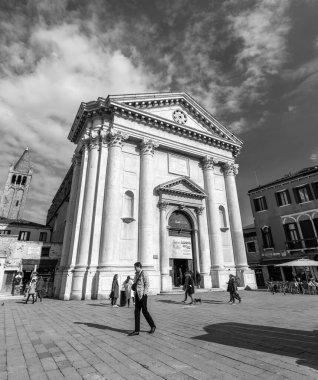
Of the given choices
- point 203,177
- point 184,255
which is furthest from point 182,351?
point 203,177

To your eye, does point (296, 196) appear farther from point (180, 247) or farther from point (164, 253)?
point (164, 253)

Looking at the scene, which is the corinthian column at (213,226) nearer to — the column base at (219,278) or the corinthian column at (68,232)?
the column base at (219,278)

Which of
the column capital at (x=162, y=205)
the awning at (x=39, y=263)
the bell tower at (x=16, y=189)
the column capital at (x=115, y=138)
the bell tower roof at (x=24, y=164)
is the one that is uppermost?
the bell tower roof at (x=24, y=164)

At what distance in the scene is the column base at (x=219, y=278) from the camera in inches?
779

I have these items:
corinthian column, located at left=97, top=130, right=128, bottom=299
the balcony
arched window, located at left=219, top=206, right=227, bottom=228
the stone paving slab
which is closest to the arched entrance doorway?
arched window, located at left=219, top=206, right=227, bottom=228

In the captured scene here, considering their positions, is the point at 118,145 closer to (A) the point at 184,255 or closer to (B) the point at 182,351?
(A) the point at 184,255

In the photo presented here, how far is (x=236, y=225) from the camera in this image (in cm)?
2295

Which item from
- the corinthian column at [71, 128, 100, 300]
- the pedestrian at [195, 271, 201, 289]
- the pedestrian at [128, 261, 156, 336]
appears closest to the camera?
the pedestrian at [128, 261, 156, 336]

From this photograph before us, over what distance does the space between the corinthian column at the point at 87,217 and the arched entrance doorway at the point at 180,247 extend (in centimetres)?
687

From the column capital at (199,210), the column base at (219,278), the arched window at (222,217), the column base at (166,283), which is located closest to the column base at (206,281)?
the column base at (219,278)

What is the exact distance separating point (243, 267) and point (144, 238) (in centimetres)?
1030

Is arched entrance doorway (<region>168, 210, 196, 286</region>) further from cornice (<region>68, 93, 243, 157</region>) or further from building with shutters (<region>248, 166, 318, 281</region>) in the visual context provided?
building with shutters (<region>248, 166, 318, 281</region>)

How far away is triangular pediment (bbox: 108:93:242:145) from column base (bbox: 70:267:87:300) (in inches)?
511

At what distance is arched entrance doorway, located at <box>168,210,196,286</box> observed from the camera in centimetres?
1992
